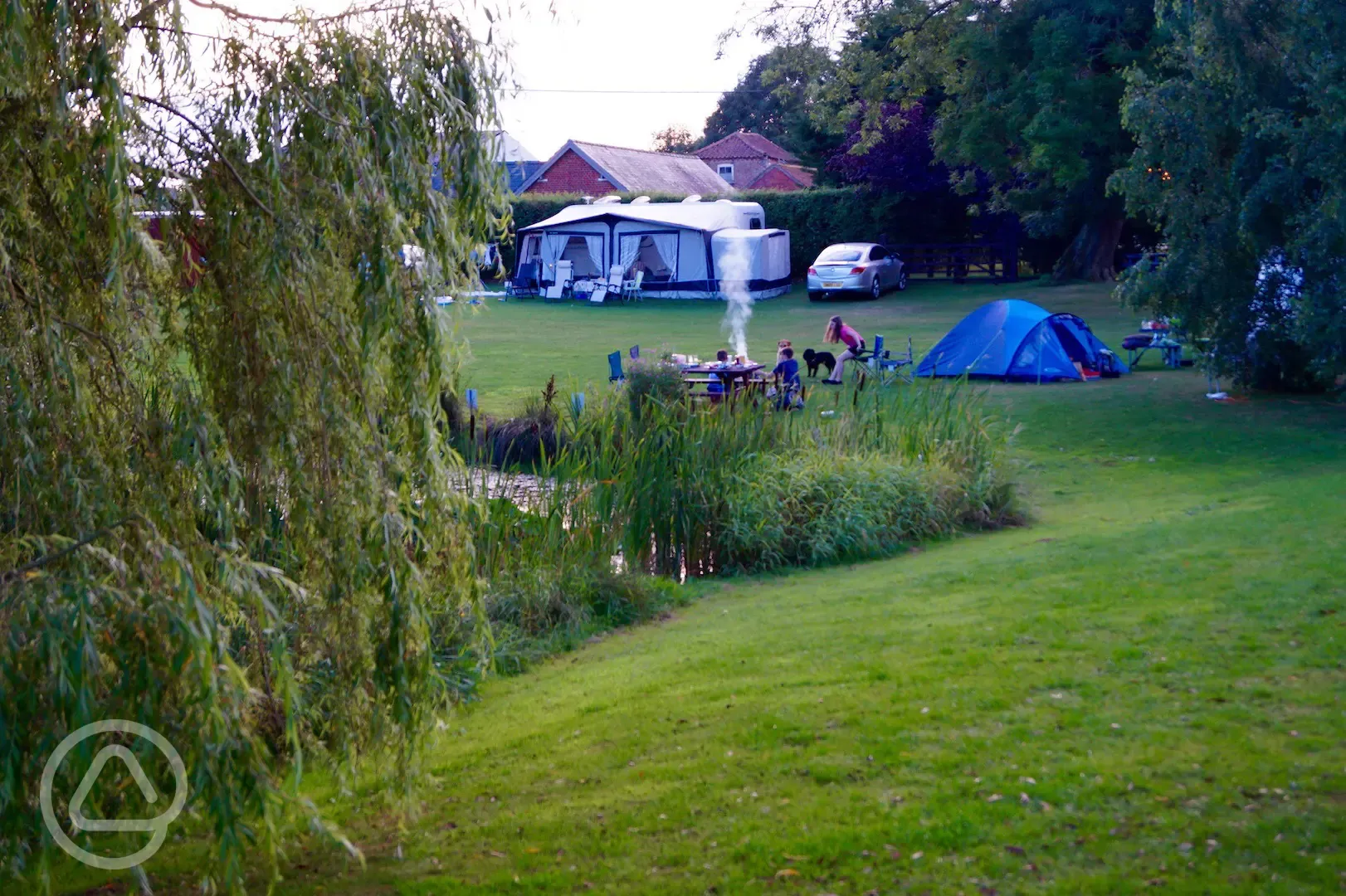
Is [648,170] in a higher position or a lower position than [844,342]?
higher

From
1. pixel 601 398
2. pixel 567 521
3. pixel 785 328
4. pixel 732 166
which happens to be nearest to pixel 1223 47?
pixel 601 398

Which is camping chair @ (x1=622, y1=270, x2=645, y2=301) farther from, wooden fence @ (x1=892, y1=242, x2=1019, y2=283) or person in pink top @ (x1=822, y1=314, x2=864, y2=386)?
person in pink top @ (x1=822, y1=314, x2=864, y2=386)

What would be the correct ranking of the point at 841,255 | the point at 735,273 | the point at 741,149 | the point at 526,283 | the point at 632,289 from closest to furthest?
the point at 841,255, the point at 735,273, the point at 632,289, the point at 526,283, the point at 741,149

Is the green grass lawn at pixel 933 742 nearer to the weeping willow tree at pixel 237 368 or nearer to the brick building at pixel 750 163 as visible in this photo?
the weeping willow tree at pixel 237 368

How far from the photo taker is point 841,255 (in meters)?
34.2

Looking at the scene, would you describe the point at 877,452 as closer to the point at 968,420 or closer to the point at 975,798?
the point at 968,420

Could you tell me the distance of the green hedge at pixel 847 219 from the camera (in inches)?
1532

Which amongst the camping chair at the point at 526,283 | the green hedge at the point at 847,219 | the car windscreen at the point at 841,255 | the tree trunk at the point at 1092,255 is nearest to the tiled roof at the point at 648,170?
the green hedge at the point at 847,219

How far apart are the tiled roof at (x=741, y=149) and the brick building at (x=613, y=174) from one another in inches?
410

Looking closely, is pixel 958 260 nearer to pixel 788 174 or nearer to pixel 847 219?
pixel 847 219

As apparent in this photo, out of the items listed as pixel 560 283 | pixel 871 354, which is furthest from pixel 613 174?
pixel 871 354

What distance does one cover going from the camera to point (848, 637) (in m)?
7.68

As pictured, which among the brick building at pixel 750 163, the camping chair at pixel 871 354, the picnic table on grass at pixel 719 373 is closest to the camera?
the picnic table on grass at pixel 719 373

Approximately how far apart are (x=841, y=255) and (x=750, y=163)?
30.4m
